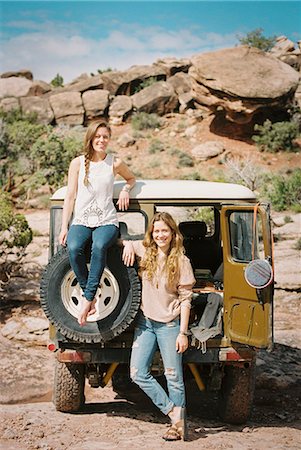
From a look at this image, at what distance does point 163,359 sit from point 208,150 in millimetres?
24573

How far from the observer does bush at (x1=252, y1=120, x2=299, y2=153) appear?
2830 cm

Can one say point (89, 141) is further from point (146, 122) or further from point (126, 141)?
point (146, 122)

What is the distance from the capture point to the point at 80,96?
119 feet

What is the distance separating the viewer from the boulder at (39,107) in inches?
1373

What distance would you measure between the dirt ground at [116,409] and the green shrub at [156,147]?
807 inches

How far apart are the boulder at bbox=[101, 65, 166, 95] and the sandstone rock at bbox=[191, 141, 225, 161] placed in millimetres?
10901

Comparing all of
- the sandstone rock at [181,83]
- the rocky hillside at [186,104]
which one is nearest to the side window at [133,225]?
the rocky hillside at [186,104]

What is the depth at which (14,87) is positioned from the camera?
38906 mm

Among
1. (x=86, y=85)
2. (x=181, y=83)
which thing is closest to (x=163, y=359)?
(x=181, y=83)

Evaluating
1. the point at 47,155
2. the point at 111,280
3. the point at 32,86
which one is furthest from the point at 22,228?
the point at 32,86

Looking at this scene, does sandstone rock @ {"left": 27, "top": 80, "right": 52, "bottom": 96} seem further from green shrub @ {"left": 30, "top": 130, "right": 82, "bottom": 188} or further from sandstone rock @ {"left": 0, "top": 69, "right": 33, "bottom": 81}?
green shrub @ {"left": 30, "top": 130, "right": 82, "bottom": 188}

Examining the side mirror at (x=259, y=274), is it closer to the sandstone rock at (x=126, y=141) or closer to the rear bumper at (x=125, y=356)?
the rear bumper at (x=125, y=356)

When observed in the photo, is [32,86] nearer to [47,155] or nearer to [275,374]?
[47,155]

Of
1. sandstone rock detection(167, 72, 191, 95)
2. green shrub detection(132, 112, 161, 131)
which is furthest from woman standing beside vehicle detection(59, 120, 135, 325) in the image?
sandstone rock detection(167, 72, 191, 95)
